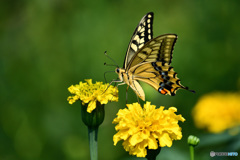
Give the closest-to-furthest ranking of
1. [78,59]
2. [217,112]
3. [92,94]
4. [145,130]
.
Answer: [145,130] < [92,94] < [217,112] < [78,59]

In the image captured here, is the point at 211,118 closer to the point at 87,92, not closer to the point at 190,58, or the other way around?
the point at 190,58

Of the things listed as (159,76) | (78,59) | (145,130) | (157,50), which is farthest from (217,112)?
(78,59)

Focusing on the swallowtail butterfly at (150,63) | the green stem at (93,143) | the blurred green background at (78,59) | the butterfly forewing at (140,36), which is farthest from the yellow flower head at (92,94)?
the blurred green background at (78,59)

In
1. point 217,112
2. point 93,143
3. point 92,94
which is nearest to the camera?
point 93,143

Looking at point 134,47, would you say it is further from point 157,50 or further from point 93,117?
point 93,117

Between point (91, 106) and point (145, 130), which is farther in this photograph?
point (91, 106)

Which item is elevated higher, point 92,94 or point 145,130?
point 92,94
